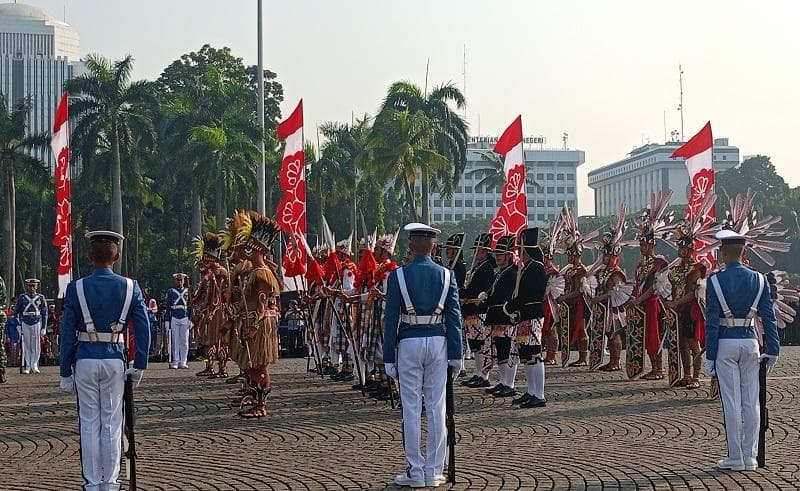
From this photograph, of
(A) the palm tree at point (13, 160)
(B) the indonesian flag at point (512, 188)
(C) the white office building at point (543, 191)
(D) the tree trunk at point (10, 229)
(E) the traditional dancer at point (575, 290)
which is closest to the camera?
(E) the traditional dancer at point (575, 290)

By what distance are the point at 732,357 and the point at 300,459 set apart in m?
3.73

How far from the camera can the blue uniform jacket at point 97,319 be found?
8141mm

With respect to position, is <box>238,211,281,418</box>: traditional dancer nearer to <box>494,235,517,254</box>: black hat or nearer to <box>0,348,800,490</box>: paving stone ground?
<box>0,348,800,490</box>: paving stone ground

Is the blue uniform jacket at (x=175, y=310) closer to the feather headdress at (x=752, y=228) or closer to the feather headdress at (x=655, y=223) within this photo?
the feather headdress at (x=655, y=223)

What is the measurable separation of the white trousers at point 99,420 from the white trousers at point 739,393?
188 inches

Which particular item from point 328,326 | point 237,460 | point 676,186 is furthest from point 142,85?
point 676,186

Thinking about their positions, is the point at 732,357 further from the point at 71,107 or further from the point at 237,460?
the point at 71,107

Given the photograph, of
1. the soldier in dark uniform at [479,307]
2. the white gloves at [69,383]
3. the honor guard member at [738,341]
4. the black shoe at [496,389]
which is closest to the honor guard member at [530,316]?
the black shoe at [496,389]

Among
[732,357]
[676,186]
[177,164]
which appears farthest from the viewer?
[676,186]

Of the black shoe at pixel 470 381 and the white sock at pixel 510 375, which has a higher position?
the white sock at pixel 510 375

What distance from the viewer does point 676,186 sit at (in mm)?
173125

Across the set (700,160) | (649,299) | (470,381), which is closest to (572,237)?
(649,299)

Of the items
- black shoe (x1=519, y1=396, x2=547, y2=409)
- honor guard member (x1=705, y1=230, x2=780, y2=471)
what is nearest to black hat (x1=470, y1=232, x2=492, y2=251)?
black shoe (x1=519, y1=396, x2=547, y2=409)

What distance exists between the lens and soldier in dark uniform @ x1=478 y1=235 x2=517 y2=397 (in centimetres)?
1405
